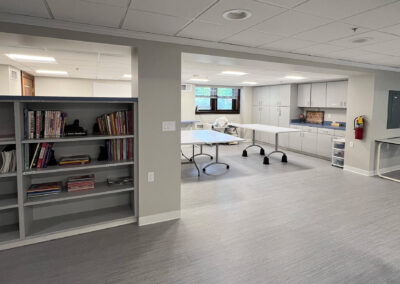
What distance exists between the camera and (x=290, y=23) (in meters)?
2.47

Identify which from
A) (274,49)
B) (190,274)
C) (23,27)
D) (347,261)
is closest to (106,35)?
(23,27)

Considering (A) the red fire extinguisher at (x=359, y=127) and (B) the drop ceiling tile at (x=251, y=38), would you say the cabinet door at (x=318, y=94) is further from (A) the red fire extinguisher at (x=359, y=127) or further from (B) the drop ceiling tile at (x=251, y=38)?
(B) the drop ceiling tile at (x=251, y=38)

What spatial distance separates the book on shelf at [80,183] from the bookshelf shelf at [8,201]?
1.64 feet

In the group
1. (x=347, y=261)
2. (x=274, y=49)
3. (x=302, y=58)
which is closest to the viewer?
(x=347, y=261)

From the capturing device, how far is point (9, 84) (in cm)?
523

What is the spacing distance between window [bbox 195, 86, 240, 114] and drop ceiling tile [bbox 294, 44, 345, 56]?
6053mm

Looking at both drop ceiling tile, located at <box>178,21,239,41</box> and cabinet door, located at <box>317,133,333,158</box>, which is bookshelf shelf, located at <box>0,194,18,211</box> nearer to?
drop ceiling tile, located at <box>178,21,239,41</box>

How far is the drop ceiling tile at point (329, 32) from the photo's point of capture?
2555 millimetres

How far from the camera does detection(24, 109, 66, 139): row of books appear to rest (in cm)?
259

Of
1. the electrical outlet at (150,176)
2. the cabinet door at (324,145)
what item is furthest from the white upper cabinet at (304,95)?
the electrical outlet at (150,176)

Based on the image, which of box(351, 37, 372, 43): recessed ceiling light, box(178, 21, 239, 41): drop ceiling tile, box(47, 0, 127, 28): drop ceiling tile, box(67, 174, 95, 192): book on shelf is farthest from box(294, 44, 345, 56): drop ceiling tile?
box(67, 174, 95, 192): book on shelf

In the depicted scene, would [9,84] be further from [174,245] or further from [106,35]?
[174,245]

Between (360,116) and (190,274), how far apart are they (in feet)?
16.0

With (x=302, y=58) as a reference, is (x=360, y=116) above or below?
below
